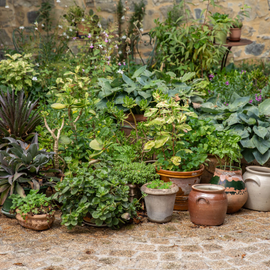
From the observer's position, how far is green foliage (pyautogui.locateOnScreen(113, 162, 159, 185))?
3162 mm

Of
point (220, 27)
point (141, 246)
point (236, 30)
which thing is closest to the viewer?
point (141, 246)

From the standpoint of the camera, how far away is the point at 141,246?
2600 mm

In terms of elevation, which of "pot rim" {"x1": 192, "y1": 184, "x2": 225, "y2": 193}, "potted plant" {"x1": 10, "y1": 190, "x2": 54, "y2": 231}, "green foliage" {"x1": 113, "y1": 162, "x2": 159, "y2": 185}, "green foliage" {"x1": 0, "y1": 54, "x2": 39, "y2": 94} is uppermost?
"green foliage" {"x1": 0, "y1": 54, "x2": 39, "y2": 94}

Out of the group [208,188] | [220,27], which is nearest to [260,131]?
[208,188]

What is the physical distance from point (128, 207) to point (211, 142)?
3.57 feet

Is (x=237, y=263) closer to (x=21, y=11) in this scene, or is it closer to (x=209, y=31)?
(x=209, y=31)

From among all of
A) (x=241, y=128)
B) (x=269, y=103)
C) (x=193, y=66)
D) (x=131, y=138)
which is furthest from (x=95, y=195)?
(x=193, y=66)

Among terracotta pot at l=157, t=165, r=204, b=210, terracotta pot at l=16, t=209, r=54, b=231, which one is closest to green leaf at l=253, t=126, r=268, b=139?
terracotta pot at l=157, t=165, r=204, b=210

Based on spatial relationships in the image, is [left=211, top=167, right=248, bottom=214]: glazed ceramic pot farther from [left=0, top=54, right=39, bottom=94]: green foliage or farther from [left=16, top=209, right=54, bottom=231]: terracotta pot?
[left=0, top=54, right=39, bottom=94]: green foliage

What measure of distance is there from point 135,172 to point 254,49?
13.4 ft

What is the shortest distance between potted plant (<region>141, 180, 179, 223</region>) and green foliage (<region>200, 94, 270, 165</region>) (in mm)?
966

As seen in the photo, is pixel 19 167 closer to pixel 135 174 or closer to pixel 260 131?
pixel 135 174

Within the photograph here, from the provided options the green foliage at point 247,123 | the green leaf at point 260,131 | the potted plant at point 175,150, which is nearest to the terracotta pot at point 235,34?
the green foliage at point 247,123

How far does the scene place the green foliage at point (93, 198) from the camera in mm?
2766
